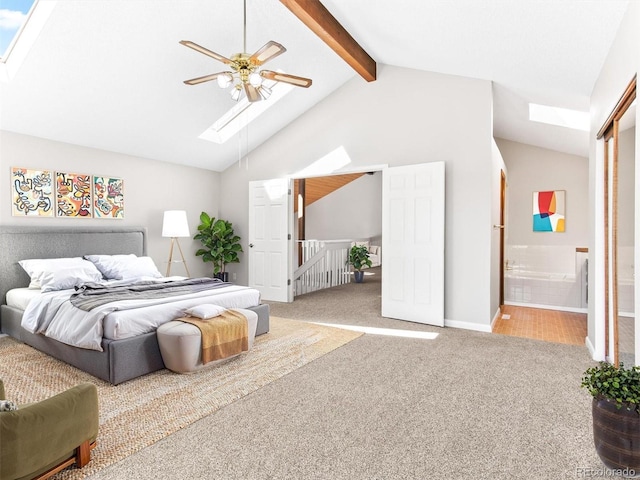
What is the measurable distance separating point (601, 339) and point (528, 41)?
265 cm

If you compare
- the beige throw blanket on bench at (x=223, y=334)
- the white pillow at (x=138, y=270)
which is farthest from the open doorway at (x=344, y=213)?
the beige throw blanket on bench at (x=223, y=334)

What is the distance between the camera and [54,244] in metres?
4.67

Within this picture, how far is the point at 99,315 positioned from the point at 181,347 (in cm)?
67

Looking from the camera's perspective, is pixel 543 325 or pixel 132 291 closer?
pixel 132 291

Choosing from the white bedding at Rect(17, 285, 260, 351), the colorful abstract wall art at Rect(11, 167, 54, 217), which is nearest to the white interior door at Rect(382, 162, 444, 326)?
the white bedding at Rect(17, 285, 260, 351)

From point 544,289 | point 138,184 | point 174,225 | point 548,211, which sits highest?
point 138,184

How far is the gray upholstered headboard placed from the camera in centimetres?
428

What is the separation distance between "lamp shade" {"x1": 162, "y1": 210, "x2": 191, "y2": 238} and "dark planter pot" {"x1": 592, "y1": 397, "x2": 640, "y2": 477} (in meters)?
5.17

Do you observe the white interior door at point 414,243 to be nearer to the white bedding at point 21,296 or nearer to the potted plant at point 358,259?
the potted plant at point 358,259

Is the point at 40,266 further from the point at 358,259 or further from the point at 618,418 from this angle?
the point at 358,259

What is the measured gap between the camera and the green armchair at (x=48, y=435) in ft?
4.99

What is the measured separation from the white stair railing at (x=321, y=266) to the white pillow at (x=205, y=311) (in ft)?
11.9

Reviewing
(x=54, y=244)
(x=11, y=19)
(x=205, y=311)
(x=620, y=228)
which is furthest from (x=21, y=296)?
(x=620, y=228)

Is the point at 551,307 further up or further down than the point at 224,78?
further down
